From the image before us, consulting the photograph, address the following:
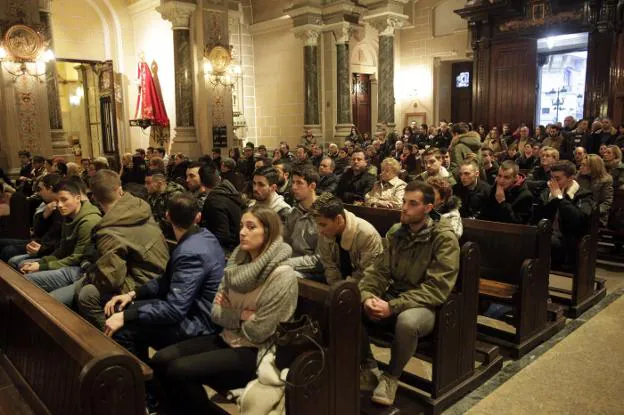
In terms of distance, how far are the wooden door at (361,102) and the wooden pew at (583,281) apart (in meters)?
13.1

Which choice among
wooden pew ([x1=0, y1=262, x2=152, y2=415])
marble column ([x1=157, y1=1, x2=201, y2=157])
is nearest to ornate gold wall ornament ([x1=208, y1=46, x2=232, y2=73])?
marble column ([x1=157, y1=1, x2=201, y2=157])

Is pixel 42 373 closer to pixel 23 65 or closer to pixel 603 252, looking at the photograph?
pixel 603 252

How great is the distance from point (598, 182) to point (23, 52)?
10.0 m

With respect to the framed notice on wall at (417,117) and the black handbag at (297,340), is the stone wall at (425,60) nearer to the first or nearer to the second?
the framed notice on wall at (417,117)

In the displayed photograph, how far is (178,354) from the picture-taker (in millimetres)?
2557

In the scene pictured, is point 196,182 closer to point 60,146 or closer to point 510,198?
point 510,198

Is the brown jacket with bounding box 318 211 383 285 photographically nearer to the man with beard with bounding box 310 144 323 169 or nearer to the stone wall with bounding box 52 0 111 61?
the man with beard with bounding box 310 144 323 169

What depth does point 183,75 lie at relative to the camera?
1118 centimetres

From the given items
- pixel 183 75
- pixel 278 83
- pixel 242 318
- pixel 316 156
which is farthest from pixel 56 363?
pixel 278 83

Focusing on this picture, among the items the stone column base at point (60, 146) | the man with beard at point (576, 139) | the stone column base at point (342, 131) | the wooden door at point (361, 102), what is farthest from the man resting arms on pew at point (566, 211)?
the wooden door at point (361, 102)

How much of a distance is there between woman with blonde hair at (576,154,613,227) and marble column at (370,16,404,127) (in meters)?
8.63

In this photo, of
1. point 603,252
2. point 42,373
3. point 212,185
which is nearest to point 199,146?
point 212,185

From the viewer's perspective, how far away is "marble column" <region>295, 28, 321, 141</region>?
13.5m

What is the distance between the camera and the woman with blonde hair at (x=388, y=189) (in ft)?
17.9
